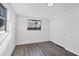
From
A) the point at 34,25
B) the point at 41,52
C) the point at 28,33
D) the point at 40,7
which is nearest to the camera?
the point at 40,7

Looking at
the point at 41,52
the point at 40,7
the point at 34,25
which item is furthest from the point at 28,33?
the point at 40,7

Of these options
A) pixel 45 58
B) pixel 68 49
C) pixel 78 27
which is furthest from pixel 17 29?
pixel 45 58

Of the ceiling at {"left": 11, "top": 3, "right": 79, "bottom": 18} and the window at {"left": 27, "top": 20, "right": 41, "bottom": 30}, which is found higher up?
the ceiling at {"left": 11, "top": 3, "right": 79, "bottom": 18}

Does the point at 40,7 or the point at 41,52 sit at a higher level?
the point at 40,7

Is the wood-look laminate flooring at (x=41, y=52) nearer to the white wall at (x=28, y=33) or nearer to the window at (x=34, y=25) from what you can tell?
the white wall at (x=28, y=33)

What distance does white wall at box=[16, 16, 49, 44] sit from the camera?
5.65 meters

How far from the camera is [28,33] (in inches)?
236

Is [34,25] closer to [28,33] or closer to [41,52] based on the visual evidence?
[28,33]

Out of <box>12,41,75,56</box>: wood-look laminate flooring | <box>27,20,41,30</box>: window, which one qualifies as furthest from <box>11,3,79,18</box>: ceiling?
<box>27,20,41,30</box>: window

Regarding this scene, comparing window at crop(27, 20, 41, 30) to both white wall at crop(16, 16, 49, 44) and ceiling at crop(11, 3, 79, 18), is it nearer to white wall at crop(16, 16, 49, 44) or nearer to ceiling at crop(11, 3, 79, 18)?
white wall at crop(16, 16, 49, 44)

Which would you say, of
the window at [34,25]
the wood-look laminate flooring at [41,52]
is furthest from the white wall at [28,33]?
the wood-look laminate flooring at [41,52]

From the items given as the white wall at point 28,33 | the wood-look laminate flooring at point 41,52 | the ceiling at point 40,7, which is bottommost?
the wood-look laminate flooring at point 41,52

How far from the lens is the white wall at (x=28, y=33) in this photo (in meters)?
5.65

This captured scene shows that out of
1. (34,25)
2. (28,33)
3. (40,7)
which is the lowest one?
(28,33)
